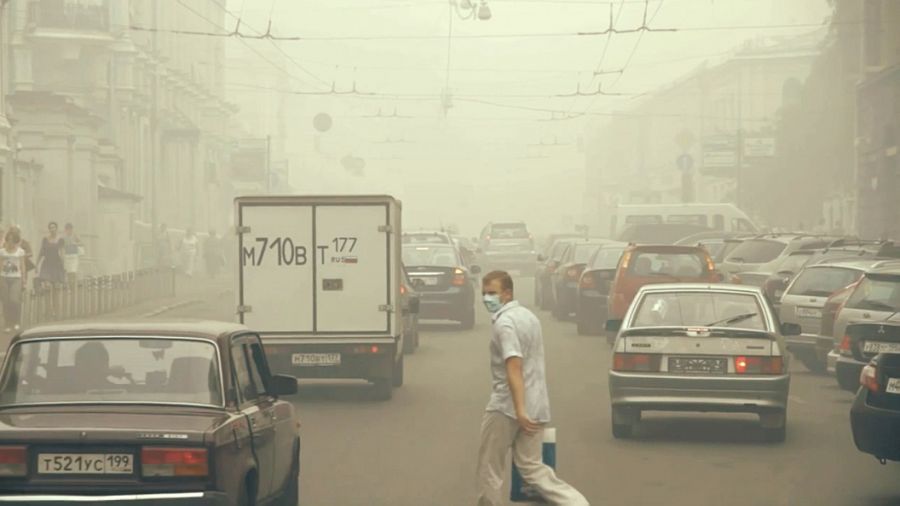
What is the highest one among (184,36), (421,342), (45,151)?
(184,36)

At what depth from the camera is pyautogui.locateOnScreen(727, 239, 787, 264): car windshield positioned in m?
31.6

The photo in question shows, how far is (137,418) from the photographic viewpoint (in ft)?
26.8

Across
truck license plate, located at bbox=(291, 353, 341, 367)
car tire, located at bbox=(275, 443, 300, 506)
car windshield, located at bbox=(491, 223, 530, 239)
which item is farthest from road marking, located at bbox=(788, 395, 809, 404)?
car windshield, located at bbox=(491, 223, 530, 239)

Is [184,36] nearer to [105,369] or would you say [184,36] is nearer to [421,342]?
[421,342]

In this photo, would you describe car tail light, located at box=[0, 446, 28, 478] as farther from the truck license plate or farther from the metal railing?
the metal railing

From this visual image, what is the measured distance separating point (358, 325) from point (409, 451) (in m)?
4.46

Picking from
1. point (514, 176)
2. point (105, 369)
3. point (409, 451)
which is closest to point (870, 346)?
point (409, 451)

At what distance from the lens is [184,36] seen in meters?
81.1

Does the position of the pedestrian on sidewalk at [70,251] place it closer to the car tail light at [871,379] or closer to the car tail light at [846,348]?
the car tail light at [846,348]

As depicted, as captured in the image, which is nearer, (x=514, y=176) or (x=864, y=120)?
(x=864, y=120)

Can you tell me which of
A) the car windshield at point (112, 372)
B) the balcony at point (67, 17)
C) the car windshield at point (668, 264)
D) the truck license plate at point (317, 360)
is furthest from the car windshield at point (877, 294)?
the balcony at point (67, 17)

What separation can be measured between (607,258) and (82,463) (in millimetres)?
21795

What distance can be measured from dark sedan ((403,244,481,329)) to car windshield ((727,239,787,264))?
5.15 metres

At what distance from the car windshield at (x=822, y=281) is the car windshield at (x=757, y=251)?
8940 millimetres
